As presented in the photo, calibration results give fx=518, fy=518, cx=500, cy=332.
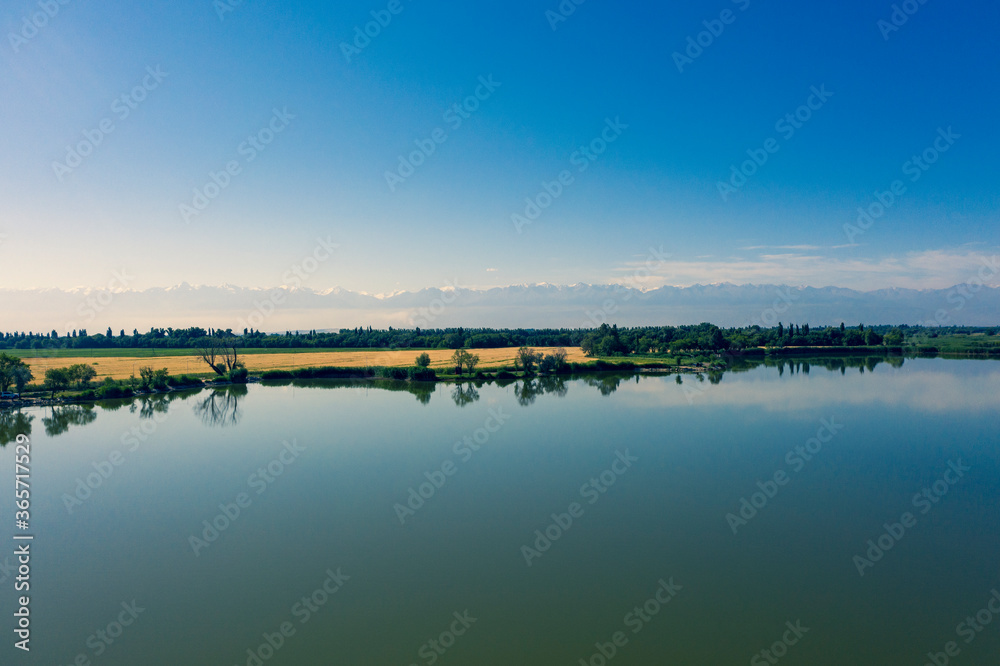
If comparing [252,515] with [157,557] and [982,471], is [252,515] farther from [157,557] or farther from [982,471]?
[982,471]

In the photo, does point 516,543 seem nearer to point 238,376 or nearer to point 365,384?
point 365,384

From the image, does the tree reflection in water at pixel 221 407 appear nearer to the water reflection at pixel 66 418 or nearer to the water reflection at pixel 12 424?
the water reflection at pixel 66 418

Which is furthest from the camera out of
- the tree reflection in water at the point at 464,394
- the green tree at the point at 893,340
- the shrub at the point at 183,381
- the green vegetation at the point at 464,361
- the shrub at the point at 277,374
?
the green tree at the point at 893,340

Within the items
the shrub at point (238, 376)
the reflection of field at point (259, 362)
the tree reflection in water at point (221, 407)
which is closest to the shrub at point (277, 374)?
the shrub at point (238, 376)

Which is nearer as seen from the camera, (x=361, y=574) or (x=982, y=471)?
(x=361, y=574)

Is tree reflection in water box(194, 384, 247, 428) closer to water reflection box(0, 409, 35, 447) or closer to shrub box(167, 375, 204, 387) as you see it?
shrub box(167, 375, 204, 387)

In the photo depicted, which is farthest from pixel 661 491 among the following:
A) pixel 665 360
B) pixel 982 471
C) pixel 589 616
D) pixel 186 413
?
pixel 665 360
